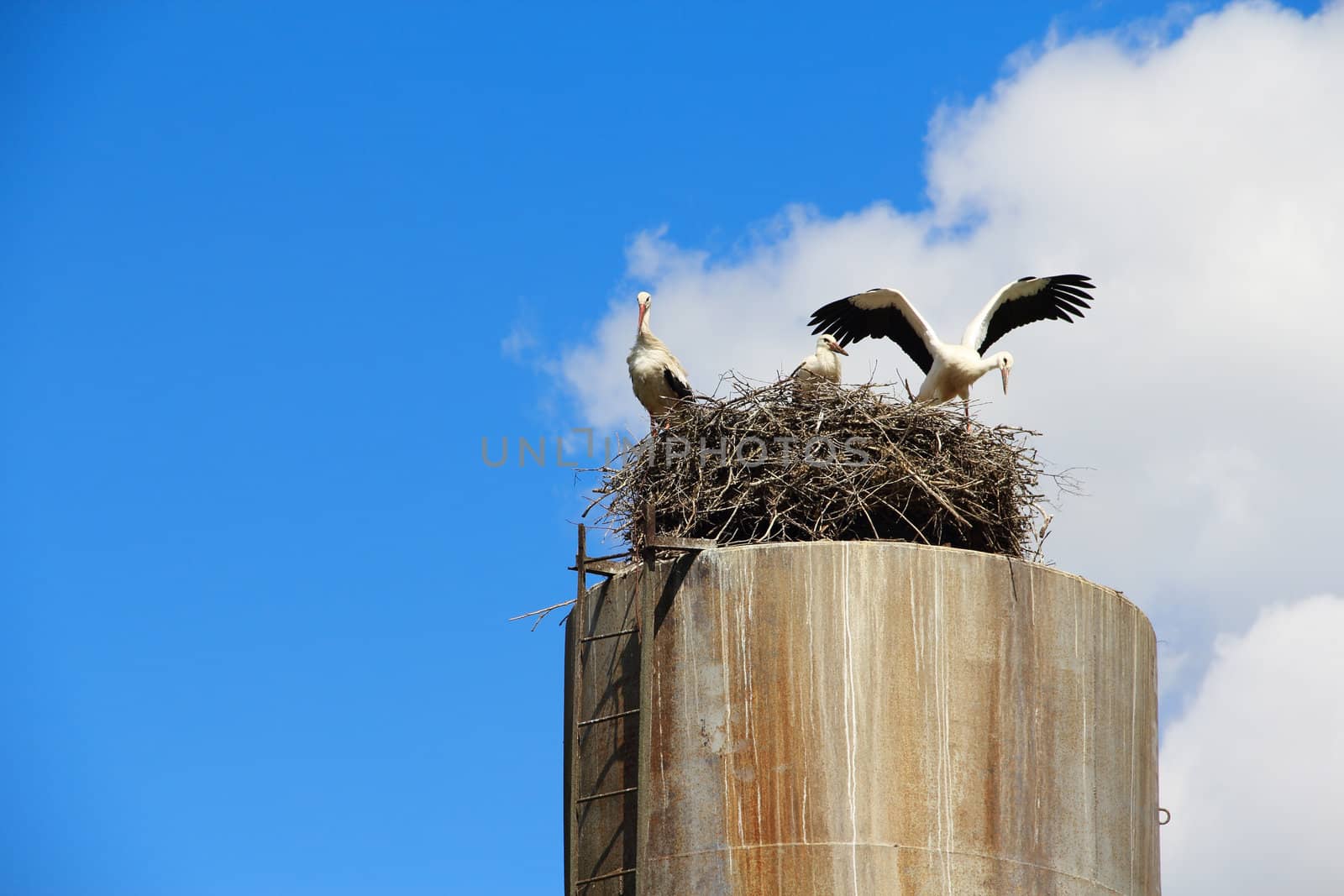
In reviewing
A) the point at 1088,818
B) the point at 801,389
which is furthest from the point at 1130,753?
the point at 801,389

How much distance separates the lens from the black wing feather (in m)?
15.7

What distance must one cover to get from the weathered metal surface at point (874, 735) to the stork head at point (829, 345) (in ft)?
20.0

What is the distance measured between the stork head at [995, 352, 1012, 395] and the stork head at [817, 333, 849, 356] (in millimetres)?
1311

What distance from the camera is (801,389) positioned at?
39.3 ft

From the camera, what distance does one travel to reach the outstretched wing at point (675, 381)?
14.8m

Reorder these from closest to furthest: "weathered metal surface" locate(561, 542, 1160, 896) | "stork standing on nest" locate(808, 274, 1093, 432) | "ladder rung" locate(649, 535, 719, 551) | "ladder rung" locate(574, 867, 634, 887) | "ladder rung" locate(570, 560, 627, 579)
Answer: "weathered metal surface" locate(561, 542, 1160, 896) < "ladder rung" locate(574, 867, 634, 887) < "ladder rung" locate(649, 535, 719, 551) < "ladder rung" locate(570, 560, 627, 579) < "stork standing on nest" locate(808, 274, 1093, 432)

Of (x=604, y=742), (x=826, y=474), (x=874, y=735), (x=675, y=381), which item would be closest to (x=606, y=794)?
(x=604, y=742)

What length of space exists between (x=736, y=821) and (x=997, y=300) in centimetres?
792

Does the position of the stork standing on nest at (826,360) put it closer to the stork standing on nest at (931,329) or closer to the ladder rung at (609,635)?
the stork standing on nest at (931,329)

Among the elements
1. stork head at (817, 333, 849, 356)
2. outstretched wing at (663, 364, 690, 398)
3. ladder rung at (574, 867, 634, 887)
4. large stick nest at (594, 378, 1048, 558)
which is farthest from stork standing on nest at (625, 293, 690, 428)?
ladder rung at (574, 867, 634, 887)

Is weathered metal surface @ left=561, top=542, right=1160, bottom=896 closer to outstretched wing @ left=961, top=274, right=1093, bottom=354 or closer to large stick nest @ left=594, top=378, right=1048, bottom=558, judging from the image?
large stick nest @ left=594, top=378, right=1048, bottom=558

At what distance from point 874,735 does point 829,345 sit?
700cm

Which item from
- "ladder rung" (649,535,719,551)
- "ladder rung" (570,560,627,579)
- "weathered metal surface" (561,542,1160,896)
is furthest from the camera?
"ladder rung" (570,560,627,579)

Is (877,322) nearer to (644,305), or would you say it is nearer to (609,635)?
(644,305)
